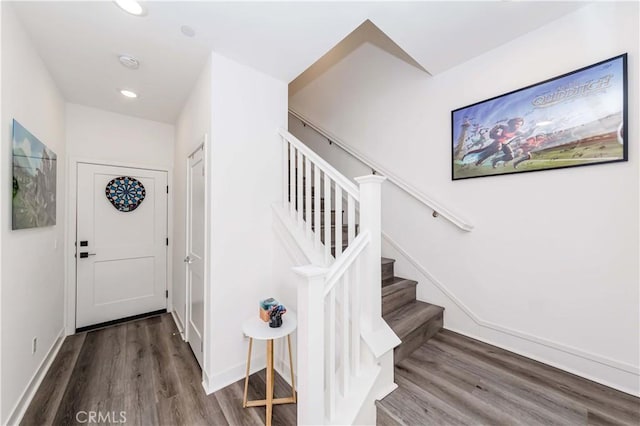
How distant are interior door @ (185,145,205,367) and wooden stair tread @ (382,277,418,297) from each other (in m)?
1.65

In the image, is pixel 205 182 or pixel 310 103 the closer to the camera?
pixel 205 182

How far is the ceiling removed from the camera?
5.08 ft

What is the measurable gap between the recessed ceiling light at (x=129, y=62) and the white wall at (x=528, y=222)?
93.9 inches

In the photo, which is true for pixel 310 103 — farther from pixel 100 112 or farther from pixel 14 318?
pixel 14 318

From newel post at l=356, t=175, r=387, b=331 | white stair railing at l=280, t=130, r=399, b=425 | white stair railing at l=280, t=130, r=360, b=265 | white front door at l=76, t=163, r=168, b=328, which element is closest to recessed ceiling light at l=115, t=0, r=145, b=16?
white stair railing at l=280, t=130, r=360, b=265

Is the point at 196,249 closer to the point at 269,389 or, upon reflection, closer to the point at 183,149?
the point at 183,149

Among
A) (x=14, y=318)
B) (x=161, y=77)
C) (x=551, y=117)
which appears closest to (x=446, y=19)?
(x=551, y=117)

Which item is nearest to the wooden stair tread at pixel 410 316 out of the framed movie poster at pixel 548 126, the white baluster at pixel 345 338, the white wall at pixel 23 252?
the white baluster at pixel 345 338

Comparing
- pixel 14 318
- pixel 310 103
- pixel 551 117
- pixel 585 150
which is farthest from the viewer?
pixel 310 103

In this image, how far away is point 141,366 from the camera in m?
2.13

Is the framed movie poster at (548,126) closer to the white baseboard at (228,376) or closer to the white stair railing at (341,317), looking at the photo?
the white stair railing at (341,317)

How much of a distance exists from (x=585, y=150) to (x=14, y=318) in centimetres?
391

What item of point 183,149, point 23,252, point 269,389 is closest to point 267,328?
point 269,389

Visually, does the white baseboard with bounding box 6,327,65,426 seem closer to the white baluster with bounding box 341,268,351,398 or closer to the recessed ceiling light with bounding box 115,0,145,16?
the white baluster with bounding box 341,268,351,398
